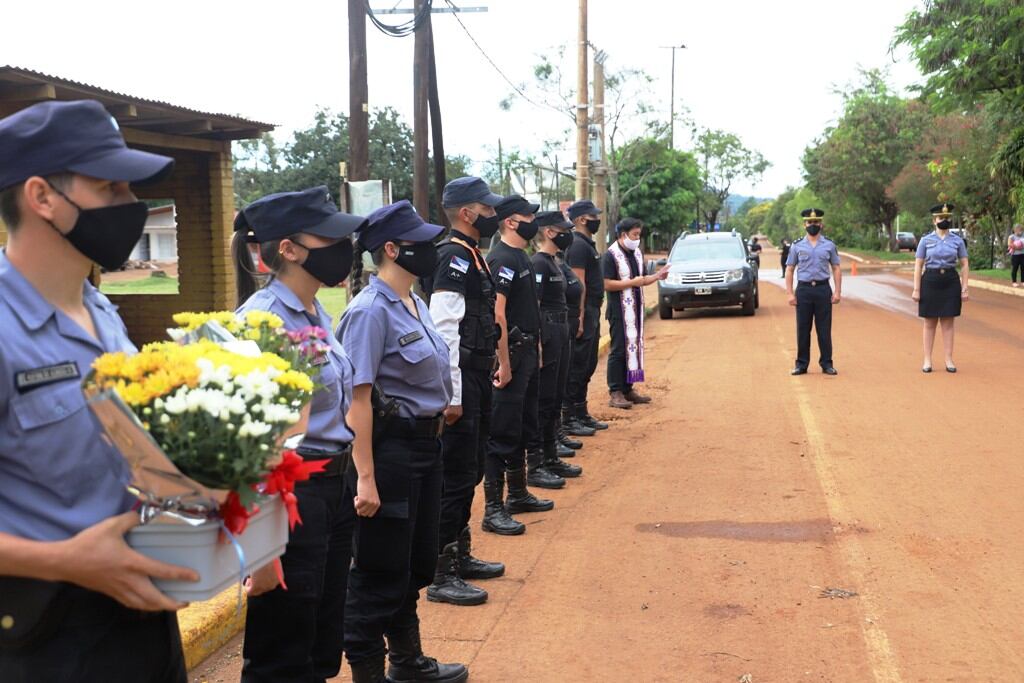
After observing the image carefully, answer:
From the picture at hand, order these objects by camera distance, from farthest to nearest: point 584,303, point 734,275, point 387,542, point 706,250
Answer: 1. point 706,250
2. point 734,275
3. point 584,303
4. point 387,542

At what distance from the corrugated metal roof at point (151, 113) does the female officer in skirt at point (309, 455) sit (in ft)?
21.8

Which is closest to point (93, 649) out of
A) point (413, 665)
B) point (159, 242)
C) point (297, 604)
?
point (297, 604)

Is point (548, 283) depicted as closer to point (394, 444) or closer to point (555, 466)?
point (555, 466)

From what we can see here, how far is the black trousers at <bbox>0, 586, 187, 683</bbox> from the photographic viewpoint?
86.5 inches

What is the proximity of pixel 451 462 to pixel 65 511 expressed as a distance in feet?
11.0

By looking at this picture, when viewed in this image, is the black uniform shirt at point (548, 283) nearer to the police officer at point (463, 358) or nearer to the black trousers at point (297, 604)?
the police officer at point (463, 358)

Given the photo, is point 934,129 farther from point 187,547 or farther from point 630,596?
point 187,547

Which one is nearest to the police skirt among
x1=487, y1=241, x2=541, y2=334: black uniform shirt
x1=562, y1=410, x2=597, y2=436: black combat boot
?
x1=562, y1=410, x2=597, y2=436: black combat boot

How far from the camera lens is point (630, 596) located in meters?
5.56

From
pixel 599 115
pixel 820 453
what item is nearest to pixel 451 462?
pixel 820 453

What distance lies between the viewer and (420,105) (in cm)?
1380

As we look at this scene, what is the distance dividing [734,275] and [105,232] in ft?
66.8

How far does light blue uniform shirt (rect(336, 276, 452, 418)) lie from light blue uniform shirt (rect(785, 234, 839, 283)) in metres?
9.60

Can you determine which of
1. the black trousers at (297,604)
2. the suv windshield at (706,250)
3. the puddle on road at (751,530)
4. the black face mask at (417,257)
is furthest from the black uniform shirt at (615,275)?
the suv windshield at (706,250)
